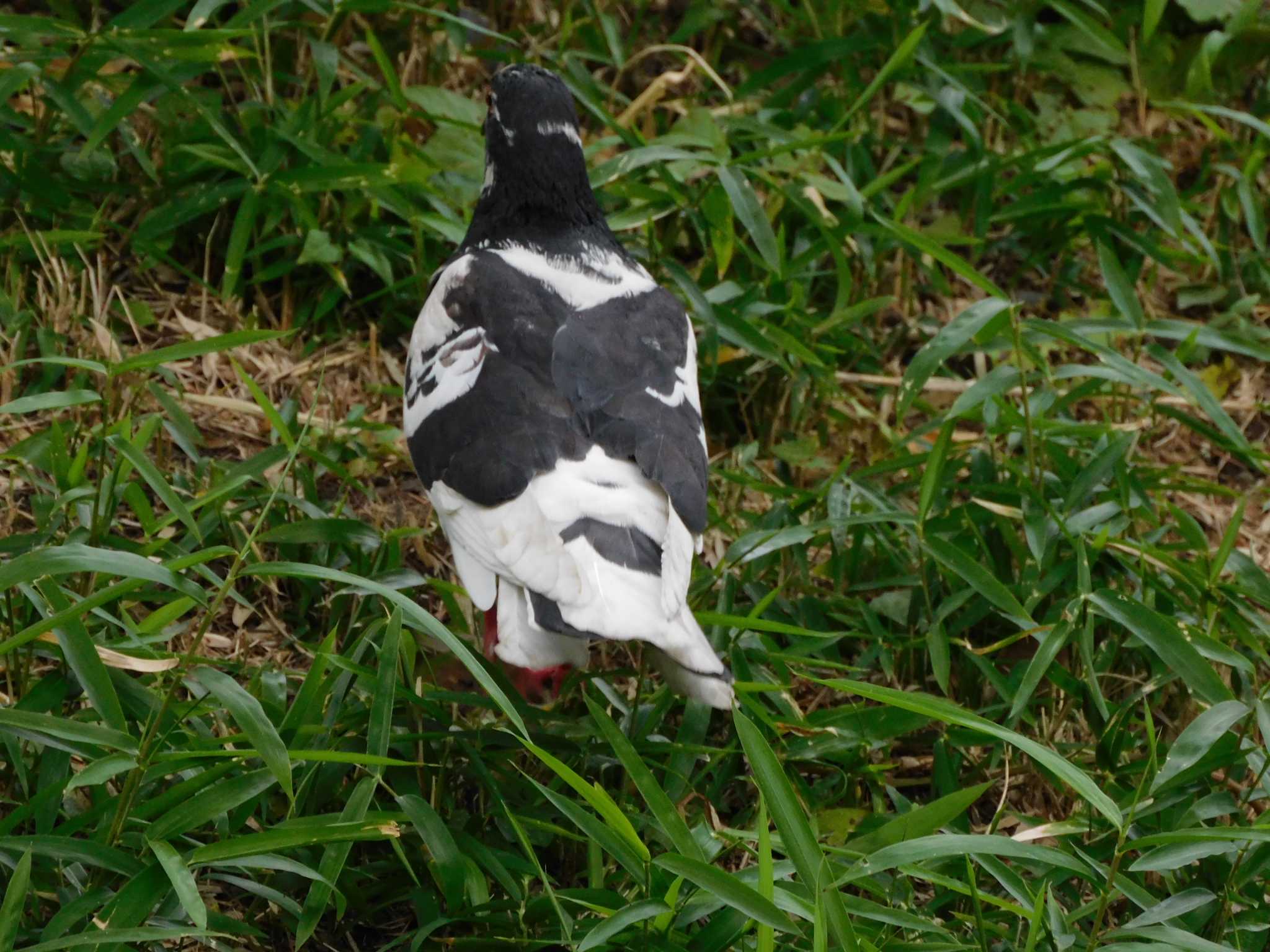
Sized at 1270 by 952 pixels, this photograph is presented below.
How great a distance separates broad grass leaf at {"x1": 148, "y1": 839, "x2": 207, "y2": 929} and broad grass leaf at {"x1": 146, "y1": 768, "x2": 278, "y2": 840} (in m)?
0.03

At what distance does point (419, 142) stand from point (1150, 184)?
7.09ft

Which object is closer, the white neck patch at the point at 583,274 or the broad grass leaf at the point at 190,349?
the broad grass leaf at the point at 190,349

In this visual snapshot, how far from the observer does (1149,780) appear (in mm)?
2643

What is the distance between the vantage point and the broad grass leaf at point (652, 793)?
228 centimetres

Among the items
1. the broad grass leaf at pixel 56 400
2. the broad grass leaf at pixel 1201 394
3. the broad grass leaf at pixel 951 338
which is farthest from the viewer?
the broad grass leaf at pixel 1201 394

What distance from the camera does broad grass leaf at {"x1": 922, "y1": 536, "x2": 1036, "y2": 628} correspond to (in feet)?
9.55

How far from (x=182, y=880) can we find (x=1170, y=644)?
182 cm

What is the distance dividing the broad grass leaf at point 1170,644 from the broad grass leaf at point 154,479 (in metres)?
1.71

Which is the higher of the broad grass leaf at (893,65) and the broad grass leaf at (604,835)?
the broad grass leaf at (893,65)

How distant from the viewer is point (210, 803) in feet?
7.22

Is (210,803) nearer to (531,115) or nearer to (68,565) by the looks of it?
(68,565)

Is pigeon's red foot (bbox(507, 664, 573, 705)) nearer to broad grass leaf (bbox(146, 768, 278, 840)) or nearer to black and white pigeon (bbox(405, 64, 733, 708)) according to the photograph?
black and white pigeon (bbox(405, 64, 733, 708))

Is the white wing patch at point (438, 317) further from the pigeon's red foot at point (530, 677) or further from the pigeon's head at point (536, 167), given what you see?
the pigeon's red foot at point (530, 677)

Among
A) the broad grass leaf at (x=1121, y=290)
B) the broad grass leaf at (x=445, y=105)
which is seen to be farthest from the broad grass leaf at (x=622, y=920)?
the broad grass leaf at (x=445, y=105)
